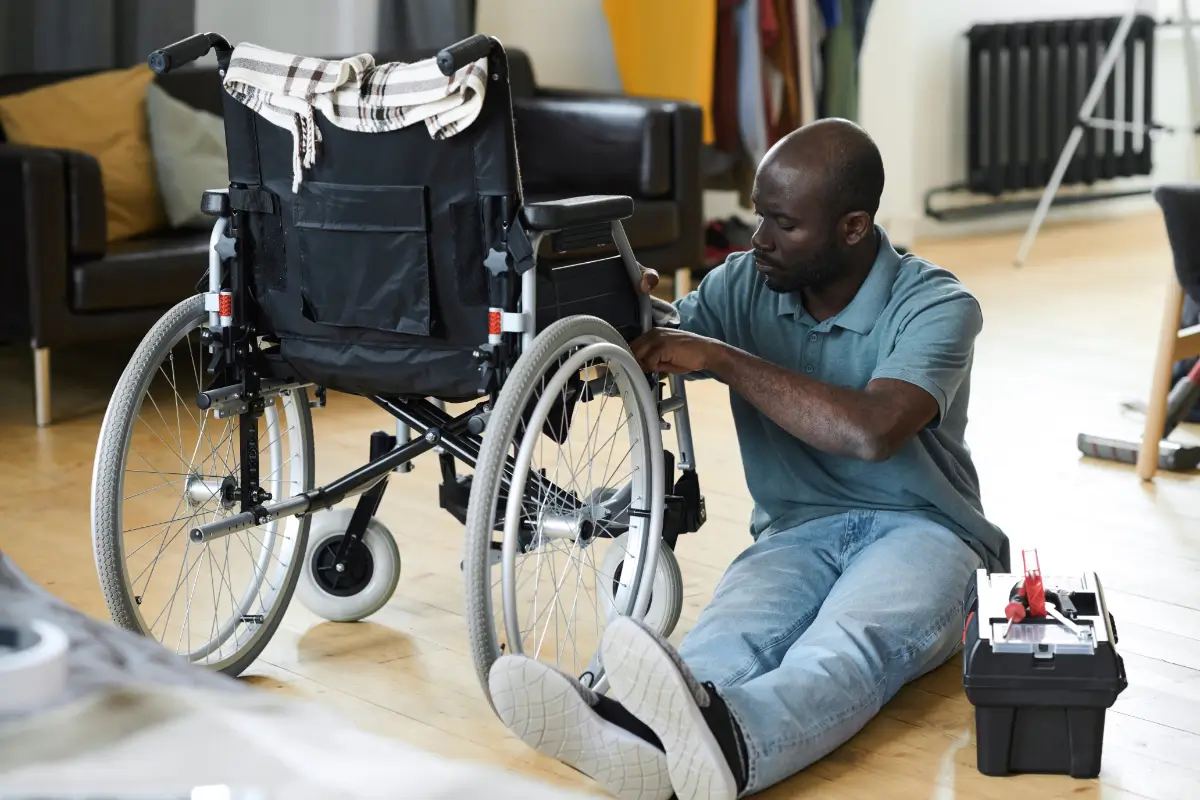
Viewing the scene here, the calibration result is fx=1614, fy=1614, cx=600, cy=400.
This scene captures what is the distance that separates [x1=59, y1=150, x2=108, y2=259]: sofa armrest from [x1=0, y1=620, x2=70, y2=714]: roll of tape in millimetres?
2675

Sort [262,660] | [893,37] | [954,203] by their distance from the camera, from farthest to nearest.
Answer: [954,203] < [893,37] < [262,660]

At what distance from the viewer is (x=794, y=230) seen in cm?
212

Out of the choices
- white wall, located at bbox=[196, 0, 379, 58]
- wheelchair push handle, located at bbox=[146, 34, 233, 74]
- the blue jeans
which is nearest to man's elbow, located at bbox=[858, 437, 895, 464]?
the blue jeans

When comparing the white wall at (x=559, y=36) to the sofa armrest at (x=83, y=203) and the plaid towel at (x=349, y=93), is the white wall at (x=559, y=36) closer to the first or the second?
the sofa armrest at (x=83, y=203)

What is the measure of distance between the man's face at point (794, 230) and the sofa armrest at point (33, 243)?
186 cm

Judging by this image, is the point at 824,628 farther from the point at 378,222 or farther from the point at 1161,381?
the point at 1161,381

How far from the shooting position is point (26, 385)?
13.1ft

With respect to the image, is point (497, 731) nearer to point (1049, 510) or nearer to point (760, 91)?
point (1049, 510)

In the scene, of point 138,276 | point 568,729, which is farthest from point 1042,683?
point 138,276

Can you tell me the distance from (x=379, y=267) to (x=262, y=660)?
64 centimetres

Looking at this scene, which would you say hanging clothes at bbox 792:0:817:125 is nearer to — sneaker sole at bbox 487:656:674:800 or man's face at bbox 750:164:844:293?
man's face at bbox 750:164:844:293

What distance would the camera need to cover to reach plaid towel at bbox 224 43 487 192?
6.01 ft

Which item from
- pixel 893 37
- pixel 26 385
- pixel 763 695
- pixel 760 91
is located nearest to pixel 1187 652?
pixel 763 695

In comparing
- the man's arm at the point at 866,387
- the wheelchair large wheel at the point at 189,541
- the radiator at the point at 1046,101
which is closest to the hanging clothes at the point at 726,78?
the radiator at the point at 1046,101
